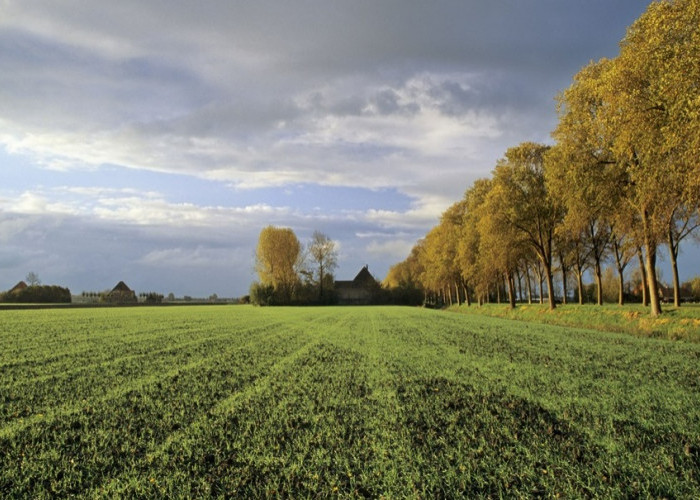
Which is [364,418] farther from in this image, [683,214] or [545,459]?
[683,214]

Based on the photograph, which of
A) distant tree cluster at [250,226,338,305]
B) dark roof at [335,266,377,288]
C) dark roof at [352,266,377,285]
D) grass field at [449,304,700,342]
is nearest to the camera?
grass field at [449,304,700,342]

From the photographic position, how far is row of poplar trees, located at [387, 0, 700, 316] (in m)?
16.9

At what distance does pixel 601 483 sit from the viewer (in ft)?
14.7

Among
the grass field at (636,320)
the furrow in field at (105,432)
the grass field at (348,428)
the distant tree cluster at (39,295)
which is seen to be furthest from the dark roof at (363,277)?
the furrow in field at (105,432)

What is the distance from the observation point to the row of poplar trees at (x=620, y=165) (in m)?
Answer: 16.9

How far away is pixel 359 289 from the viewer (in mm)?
144875

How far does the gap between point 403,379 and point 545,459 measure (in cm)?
471

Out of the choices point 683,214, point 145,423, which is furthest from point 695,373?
point 683,214

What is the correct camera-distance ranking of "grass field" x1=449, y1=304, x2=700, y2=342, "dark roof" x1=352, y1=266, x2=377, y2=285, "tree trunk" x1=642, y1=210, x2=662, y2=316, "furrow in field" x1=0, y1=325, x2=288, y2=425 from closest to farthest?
"furrow in field" x1=0, y1=325, x2=288, y2=425, "grass field" x1=449, y1=304, x2=700, y2=342, "tree trunk" x1=642, y1=210, x2=662, y2=316, "dark roof" x1=352, y1=266, x2=377, y2=285

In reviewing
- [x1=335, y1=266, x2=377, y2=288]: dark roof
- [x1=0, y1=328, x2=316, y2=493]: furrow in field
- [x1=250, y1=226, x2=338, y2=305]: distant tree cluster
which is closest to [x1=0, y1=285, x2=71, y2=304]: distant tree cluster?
[x1=250, y1=226, x2=338, y2=305]: distant tree cluster

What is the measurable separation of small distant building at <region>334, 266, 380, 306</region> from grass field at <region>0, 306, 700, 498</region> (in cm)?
10921

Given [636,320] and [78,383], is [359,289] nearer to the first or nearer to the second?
[636,320]

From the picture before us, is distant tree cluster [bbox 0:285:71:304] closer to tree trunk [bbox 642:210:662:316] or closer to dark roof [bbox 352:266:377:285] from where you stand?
dark roof [bbox 352:266:377:285]

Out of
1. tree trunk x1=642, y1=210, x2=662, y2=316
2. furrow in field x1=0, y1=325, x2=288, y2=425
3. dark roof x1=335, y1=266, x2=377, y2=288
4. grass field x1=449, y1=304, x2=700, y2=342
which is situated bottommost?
grass field x1=449, y1=304, x2=700, y2=342
